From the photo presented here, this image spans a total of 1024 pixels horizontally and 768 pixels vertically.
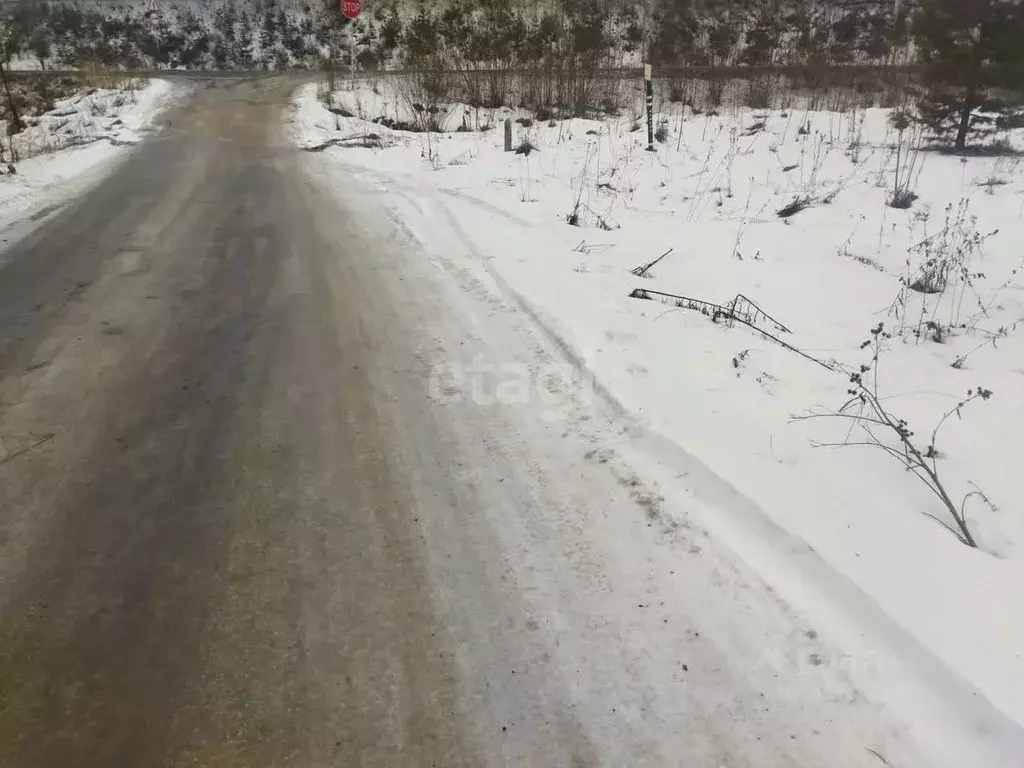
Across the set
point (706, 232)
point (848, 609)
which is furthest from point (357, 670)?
point (706, 232)

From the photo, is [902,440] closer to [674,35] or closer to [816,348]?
[816,348]

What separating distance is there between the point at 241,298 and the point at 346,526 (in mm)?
2928

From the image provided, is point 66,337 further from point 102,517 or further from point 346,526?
point 346,526

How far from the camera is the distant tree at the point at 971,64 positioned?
31.8 ft

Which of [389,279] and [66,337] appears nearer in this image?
[66,337]

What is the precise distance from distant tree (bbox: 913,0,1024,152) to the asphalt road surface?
382 inches

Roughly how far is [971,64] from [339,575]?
1209 cm

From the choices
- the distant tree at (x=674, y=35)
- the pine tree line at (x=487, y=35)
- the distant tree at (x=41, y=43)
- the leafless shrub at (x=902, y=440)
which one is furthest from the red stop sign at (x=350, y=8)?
the leafless shrub at (x=902, y=440)

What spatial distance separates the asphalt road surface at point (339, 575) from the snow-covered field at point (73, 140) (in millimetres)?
4923

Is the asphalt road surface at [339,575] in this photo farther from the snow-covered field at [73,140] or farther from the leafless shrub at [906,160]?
the leafless shrub at [906,160]

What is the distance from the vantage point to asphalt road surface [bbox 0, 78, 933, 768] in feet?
6.24

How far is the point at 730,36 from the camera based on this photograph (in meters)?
22.1

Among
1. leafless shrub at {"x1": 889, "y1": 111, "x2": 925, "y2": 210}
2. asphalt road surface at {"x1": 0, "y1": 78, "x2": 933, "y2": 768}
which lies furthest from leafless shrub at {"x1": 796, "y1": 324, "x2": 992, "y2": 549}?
leafless shrub at {"x1": 889, "y1": 111, "x2": 925, "y2": 210}

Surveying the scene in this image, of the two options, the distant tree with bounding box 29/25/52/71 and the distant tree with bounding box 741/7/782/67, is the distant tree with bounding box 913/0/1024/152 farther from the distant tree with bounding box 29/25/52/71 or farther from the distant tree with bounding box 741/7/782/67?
the distant tree with bounding box 29/25/52/71
